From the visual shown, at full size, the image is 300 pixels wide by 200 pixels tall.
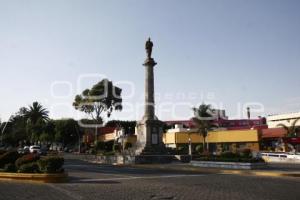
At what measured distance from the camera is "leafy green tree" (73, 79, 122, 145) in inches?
2643

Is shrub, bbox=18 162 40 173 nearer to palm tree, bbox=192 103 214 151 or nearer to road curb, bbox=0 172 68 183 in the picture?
road curb, bbox=0 172 68 183

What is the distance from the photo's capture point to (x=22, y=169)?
66.4 ft

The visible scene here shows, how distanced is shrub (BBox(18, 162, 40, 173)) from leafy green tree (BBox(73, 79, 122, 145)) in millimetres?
46267

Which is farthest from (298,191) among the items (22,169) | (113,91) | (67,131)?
(67,131)

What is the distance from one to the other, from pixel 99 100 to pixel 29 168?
46872 millimetres

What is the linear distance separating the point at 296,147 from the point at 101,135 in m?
48.5

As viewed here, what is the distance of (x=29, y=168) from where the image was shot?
66.2 feet

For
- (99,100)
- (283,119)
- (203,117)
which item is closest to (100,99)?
(99,100)

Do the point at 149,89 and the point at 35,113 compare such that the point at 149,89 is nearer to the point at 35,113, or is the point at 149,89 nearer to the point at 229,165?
the point at 229,165

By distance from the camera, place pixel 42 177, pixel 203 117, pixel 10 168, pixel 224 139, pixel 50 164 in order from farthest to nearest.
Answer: pixel 224 139, pixel 203 117, pixel 10 168, pixel 50 164, pixel 42 177

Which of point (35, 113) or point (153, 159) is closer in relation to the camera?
point (153, 159)

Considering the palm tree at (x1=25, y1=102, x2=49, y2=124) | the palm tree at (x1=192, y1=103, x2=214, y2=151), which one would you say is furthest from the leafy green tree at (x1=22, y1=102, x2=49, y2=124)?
the palm tree at (x1=192, y1=103, x2=214, y2=151)

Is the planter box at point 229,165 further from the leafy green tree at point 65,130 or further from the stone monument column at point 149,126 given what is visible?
the leafy green tree at point 65,130

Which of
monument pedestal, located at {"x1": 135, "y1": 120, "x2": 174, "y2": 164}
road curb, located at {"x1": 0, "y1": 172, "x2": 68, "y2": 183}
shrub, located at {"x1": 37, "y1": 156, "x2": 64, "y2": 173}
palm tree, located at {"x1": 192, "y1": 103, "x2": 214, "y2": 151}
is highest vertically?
palm tree, located at {"x1": 192, "y1": 103, "x2": 214, "y2": 151}
